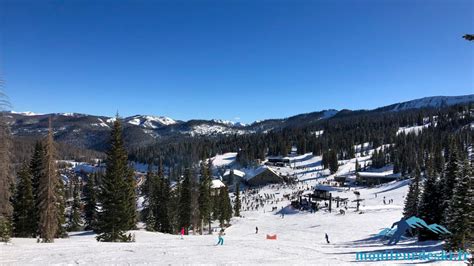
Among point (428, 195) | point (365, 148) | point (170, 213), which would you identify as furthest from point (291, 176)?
point (428, 195)

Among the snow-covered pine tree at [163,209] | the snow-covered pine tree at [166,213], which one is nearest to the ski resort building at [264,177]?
the snow-covered pine tree at [163,209]

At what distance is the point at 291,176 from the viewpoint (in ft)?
414

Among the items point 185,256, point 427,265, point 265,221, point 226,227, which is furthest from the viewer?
point 265,221

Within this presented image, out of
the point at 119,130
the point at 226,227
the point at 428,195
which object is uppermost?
the point at 119,130

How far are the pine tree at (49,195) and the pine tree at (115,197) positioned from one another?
3.98 meters

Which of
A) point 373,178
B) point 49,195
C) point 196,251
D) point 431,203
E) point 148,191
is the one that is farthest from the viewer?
point 373,178

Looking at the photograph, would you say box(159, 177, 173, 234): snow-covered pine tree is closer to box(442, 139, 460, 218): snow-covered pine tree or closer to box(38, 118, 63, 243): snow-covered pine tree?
box(38, 118, 63, 243): snow-covered pine tree

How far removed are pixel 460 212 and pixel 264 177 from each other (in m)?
102

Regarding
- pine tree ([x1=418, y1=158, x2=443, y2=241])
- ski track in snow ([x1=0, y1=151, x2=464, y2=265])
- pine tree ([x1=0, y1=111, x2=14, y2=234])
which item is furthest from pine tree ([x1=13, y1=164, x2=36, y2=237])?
pine tree ([x1=418, y1=158, x2=443, y2=241])

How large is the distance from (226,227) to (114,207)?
104 ft

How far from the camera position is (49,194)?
27.5m

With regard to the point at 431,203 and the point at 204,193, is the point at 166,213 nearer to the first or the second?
the point at 204,193

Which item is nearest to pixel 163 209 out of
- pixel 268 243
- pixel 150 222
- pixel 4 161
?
pixel 150 222

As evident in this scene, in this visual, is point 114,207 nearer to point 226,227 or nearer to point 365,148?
point 226,227
